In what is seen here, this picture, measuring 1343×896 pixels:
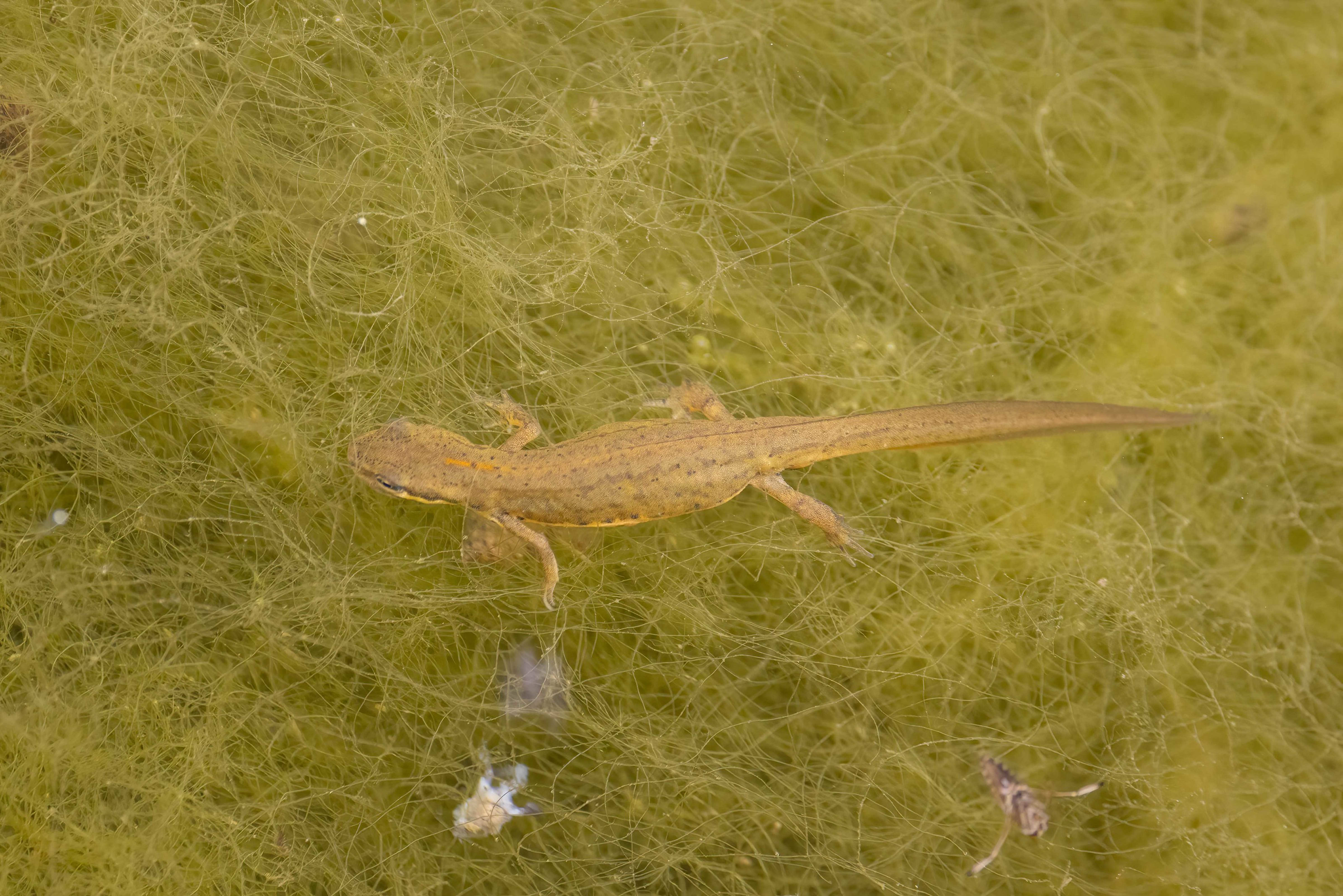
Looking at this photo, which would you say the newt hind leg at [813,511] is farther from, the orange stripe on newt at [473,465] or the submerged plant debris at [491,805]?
the submerged plant debris at [491,805]

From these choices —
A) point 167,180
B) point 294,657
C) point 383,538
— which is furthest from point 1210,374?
point 167,180

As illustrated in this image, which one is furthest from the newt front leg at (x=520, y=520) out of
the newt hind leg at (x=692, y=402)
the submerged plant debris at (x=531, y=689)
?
the newt hind leg at (x=692, y=402)

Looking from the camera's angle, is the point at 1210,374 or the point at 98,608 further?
the point at 1210,374

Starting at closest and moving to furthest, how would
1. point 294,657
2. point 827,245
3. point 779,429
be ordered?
1. point 779,429
2. point 294,657
3. point 827,245

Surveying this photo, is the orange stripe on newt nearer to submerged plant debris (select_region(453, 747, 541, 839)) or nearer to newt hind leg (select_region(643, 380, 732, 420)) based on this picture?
newt hind leg (select_region(643, 380, 732, 420))

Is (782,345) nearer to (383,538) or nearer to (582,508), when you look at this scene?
(582,508)

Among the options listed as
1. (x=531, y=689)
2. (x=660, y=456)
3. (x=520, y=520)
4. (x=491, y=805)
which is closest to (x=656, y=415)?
(x=660, y=456)

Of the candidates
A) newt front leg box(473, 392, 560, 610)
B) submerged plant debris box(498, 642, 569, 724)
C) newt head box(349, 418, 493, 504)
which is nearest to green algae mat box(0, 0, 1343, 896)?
submerged plant debris box(498, 642, 569, 724)

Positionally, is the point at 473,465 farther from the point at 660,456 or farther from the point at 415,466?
the point at 660,456
